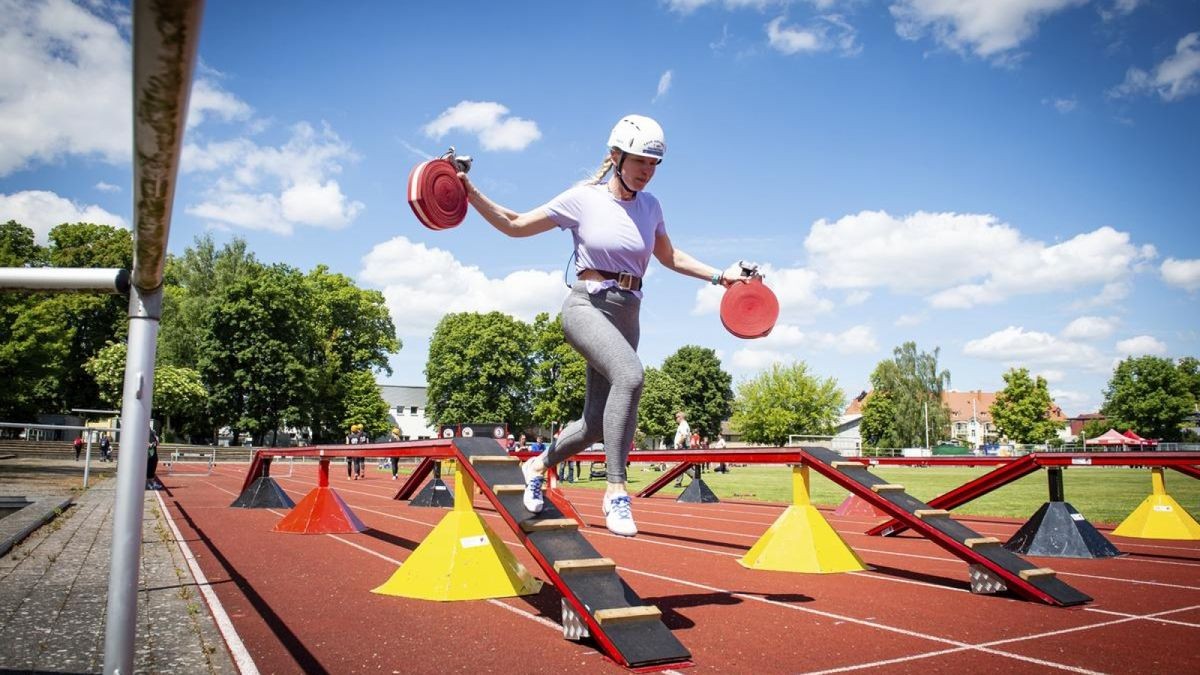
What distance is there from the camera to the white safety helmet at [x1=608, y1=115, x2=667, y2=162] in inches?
175

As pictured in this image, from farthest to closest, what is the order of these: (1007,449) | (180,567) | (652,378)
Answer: (652,378) → (1007,449) → (180,567)

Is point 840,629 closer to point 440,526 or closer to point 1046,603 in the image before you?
point 1046,603

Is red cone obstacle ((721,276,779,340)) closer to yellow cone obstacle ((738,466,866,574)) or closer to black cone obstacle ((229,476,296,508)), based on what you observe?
yellow cone obstacle ((738,466,866,574))

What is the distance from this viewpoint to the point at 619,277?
174 inches

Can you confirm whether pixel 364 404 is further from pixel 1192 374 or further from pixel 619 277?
pixel 1192 374

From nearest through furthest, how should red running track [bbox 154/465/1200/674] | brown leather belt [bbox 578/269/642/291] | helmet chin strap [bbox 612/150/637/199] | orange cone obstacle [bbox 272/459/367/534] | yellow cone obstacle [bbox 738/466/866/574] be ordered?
red running track [bbox 154/465/1200/674] < brown leather belt [bbox 578/269/642/291] < helmet chin strap [bbox 612/150/637/199] < yellow cone obstacle [bbox 738/466/866/574] < orange cone obstacle [bbox 272/459/367/534]

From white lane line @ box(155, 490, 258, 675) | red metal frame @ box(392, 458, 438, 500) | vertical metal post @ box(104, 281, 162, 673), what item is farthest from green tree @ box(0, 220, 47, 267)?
vertical metal post @ box(104, 281, 162, 673)

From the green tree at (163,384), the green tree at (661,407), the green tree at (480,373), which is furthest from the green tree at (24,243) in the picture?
the green tree at (661,407)

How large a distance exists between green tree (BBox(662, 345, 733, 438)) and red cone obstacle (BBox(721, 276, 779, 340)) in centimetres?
7637

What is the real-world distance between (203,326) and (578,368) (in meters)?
Result: 31.5

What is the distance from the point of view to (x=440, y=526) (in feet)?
19.5

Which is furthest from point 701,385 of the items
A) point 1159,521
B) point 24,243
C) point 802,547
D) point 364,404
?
point 802,547

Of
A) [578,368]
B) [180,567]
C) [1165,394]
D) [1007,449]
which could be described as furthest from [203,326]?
[1165,394]

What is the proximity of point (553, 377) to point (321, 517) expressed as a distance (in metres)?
60.3
